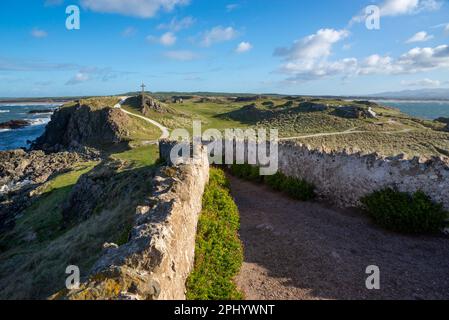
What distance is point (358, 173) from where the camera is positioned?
44.2ft

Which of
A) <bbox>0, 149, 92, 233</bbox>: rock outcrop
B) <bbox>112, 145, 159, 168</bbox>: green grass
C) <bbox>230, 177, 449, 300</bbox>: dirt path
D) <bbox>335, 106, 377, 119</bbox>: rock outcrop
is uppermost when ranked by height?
<bbox>335, 106, 377, 119</bbox>: rock outcrop

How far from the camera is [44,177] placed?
1348 inches

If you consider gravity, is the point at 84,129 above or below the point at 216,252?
above

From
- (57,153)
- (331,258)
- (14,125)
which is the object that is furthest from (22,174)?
(14,125)

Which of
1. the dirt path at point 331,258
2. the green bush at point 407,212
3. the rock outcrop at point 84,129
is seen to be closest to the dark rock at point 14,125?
the rock outcrop at point 84,129

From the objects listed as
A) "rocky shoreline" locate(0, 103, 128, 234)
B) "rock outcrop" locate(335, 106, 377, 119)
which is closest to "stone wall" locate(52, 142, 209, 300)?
"rocky shoreline" locate(0, 103, 128, 234)

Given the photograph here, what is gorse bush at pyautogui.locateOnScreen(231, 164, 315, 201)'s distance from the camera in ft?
49.7

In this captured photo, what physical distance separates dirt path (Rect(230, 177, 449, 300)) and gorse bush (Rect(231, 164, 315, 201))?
131 cm

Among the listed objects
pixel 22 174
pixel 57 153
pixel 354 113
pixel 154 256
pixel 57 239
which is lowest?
pixel 22 174

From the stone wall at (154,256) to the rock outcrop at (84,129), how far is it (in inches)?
1489

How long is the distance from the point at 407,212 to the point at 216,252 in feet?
21.4

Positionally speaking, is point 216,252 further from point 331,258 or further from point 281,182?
point 281,182

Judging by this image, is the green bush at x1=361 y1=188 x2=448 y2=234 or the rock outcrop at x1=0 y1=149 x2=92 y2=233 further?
the rock outcrop at x1=0 y1=149 x2=92 y2=233

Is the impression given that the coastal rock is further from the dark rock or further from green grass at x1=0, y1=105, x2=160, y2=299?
the dark rock
